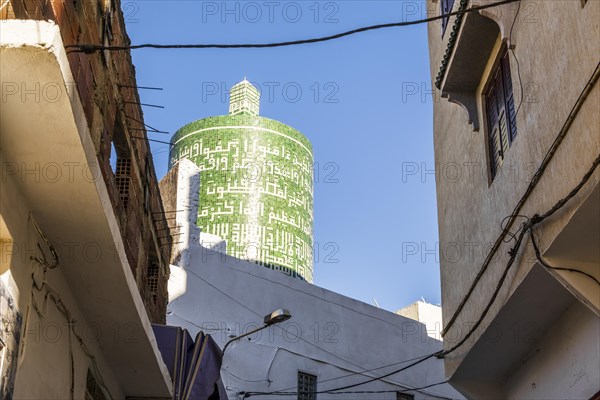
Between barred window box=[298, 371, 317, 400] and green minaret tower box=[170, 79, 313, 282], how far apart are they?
63.6 feet

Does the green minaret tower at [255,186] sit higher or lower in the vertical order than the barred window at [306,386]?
higher

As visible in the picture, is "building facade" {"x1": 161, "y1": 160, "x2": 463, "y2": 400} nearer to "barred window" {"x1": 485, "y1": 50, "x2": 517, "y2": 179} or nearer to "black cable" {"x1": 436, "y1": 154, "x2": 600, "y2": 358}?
"black cable" {"x1": 436, "y1": 154, "x2": 600, "y2": 358}

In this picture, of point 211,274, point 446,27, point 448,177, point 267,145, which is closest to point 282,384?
point 211,274

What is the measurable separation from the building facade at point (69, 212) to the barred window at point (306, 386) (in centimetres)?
950

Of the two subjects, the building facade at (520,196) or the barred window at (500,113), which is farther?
the barred window at (500,113)

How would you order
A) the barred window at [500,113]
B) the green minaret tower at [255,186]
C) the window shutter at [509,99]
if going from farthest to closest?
the green minaret tower at [255,186] → the barred window at [500,113] → the window shutter at [509,99]

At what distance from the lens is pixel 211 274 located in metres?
20.0

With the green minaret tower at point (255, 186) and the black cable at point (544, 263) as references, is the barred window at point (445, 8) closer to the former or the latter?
the black cable at point (544, 263)

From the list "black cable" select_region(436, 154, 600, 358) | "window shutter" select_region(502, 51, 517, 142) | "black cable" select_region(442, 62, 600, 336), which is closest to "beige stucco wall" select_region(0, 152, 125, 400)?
"black cable" select_region(436, 154, 600, 358)

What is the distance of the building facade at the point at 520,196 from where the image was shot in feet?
25.5

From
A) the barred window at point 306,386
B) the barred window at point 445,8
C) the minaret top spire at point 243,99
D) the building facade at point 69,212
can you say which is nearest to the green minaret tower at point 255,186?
the minaret top spire at point 243,99

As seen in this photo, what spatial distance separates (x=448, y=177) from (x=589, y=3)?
17.2 ft

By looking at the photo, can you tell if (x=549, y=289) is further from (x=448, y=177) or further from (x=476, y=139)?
(x=448, y=177)

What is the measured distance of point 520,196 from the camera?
9.16m
